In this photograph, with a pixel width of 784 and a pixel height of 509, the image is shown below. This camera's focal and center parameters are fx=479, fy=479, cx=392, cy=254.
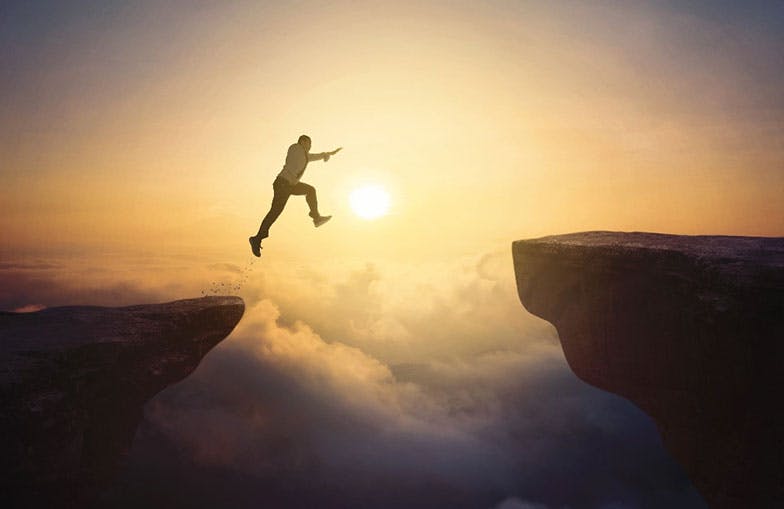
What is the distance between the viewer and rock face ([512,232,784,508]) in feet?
36.0

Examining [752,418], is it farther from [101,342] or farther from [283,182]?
[101,342]

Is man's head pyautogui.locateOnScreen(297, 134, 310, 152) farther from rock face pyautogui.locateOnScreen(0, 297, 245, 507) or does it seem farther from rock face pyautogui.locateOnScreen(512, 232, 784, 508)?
rock face pyautogui.locateOnScreen(512, 232, 784, 508)

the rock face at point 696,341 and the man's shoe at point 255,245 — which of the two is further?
the man's shoe at point 255,245

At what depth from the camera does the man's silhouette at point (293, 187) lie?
37.4ft

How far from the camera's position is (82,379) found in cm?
1208

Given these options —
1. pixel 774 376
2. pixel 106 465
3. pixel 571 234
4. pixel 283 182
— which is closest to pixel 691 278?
pixel 774 376

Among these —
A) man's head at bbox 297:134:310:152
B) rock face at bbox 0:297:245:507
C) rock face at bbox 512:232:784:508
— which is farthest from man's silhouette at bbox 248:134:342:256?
rock face at bbox 512:232:784:508

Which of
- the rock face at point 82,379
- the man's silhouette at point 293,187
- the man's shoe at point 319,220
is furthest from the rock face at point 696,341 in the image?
the rock face at point 82,379

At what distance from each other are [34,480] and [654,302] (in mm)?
16281

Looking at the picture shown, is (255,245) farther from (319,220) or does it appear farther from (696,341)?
(696,341)

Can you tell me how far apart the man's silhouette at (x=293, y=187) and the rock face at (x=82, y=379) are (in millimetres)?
4892

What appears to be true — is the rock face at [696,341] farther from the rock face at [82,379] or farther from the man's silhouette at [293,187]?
the rock face at [82,379]

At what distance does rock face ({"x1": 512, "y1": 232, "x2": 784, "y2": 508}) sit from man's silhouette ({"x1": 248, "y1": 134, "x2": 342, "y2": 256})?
8135 mm

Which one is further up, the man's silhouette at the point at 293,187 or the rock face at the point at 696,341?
the man's silhouette at the point at 293,187
